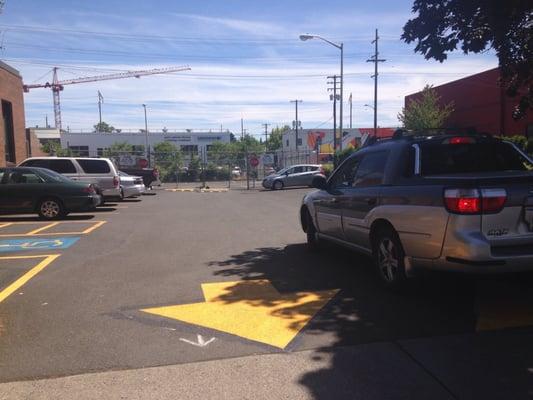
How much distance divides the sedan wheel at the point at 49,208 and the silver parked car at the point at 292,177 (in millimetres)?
19133

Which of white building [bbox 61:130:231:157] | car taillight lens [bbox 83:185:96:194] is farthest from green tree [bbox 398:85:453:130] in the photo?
white building [bbox 61:130:231:157]

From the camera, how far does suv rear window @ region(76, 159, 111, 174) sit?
18594 mm

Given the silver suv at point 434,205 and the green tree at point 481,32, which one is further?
the green tree at point 481,32

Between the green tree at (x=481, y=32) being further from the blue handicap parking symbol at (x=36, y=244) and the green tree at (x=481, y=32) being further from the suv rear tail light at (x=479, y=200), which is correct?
the blue handicap parking symbol at (x=36, y=244)

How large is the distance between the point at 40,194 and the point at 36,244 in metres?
4.75

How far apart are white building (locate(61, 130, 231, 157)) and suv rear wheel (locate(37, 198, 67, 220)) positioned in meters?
70.0

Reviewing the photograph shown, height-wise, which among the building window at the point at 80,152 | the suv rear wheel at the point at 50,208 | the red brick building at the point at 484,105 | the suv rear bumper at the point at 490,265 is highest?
the red brick building at the point at 484,105

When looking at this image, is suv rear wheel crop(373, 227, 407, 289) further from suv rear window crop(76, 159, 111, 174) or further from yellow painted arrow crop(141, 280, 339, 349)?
suv rear window crop(76, 159, 111, 174)

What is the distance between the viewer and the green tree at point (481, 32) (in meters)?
7.80

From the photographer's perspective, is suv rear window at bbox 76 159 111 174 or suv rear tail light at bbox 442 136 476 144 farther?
suv rear window at bbox 76 159 111 174

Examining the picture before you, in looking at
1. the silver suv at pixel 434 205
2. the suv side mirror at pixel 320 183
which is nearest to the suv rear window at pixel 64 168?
the suv side mirror at pixel 320 183

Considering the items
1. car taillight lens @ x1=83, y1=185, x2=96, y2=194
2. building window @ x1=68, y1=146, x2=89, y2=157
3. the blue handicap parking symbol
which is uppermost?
building window @ x1=68, y1=146, x2=89, y2=157

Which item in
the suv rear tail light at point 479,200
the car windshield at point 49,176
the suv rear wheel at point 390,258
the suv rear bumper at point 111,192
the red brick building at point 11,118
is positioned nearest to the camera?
the suv rear tail light at point 479,200

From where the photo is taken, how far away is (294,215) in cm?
Answer: 1519
